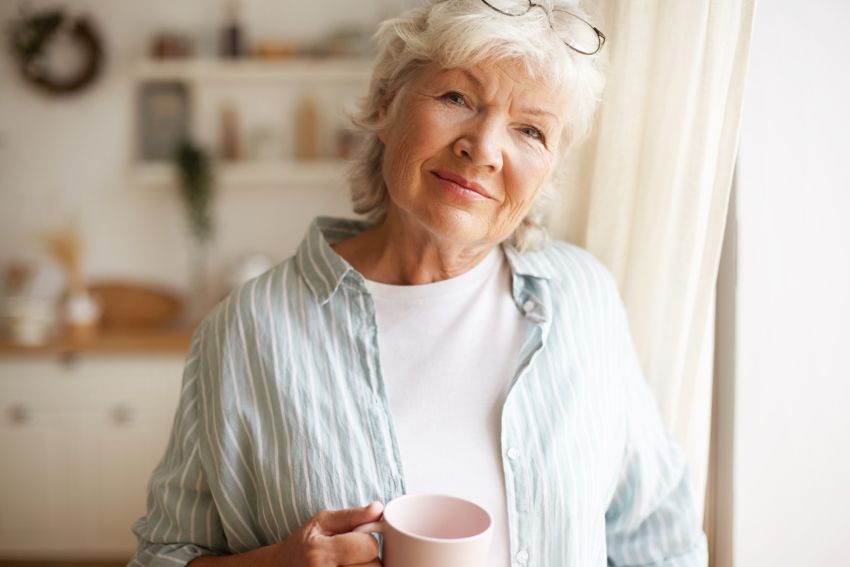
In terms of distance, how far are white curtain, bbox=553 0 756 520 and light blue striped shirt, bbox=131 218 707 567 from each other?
7cm

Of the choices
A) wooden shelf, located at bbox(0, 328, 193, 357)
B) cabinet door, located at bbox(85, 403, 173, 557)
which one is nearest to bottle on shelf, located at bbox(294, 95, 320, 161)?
wooden shelf, located at bbox(0, 328, 193, 357)

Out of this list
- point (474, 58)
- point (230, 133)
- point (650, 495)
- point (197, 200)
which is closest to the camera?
point (474, 58)

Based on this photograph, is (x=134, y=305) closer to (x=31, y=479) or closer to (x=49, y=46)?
(x=31, y=479)

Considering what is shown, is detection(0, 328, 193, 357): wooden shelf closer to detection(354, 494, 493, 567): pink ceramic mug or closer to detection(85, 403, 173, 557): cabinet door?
detection(85, 403, 173, 557): cabinet door

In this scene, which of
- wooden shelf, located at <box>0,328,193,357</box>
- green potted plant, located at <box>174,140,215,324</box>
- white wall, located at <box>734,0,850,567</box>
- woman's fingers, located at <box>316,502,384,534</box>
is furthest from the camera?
green potted plant, located at <box>174,140,215,324</box>

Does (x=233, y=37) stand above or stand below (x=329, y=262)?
above

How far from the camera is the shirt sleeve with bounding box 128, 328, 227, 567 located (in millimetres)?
1063

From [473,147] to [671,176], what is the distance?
37 cm

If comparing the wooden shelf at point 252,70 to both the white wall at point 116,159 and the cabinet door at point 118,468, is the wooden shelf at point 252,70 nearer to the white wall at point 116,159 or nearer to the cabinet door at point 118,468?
the white wall at point 116,159

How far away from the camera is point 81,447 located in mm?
3061

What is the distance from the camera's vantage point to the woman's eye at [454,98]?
40.1 inches

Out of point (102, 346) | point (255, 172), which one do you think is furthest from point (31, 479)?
point (255, 172)

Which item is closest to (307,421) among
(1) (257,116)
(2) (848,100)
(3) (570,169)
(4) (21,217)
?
(3) (570,169)

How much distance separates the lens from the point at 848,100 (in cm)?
94
